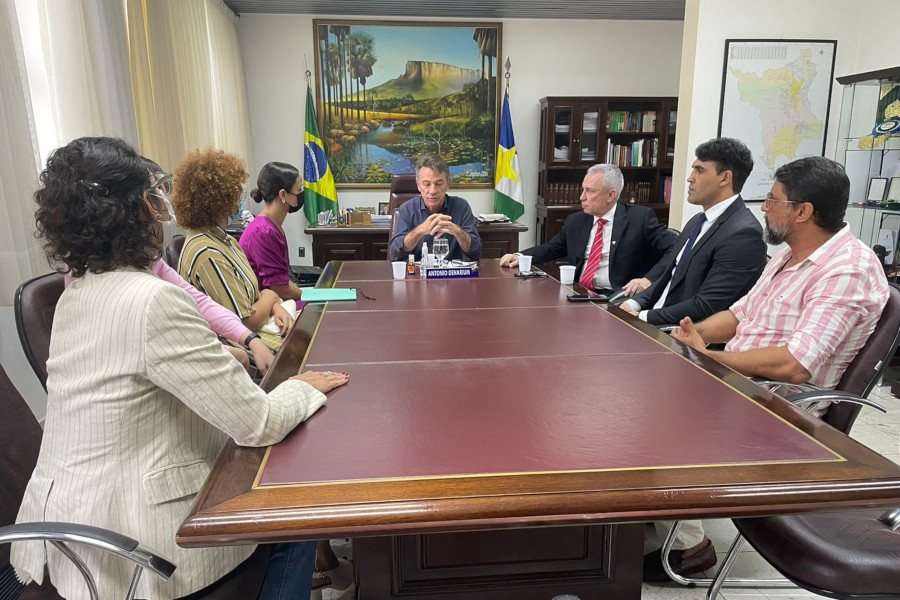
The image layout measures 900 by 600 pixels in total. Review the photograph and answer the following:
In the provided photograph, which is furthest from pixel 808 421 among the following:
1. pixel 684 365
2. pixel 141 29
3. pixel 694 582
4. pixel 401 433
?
pixel 141 29

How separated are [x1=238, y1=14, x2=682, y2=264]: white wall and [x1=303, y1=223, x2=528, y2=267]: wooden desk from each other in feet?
3.32

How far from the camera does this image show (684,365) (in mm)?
1502

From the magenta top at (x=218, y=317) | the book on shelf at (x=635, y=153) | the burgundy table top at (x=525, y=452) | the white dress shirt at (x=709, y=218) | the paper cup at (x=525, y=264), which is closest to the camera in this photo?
the burgundy table top at (x=525, y=452)

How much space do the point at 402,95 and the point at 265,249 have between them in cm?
384

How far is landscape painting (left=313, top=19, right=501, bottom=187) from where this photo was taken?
5895 mm

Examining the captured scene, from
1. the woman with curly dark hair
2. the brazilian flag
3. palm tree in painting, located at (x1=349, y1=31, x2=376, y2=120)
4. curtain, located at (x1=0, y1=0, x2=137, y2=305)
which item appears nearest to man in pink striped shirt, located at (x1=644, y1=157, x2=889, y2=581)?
the woman with curly dark hair

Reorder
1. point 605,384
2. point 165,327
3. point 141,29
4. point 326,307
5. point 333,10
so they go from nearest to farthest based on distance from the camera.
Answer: point 165,327 < point 605,384 < point 326,307 < point 141,29 < point 333,10

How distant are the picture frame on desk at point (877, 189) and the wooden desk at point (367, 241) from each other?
2633 millimetres

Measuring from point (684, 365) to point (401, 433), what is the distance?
0.82m

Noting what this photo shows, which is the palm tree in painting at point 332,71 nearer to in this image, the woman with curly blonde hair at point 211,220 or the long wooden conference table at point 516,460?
the woman with curly blonde hair at point 211,220

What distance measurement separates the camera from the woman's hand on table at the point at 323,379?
1324 mm

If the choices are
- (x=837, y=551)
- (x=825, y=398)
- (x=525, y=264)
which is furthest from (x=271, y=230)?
(x=837, y=551)

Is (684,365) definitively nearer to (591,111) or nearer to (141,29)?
(141,29)

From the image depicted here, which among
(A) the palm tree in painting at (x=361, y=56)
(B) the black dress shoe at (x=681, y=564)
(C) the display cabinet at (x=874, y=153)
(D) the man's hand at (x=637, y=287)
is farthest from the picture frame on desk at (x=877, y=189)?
(A) the palm tree in painting at (x=361, y=56)
